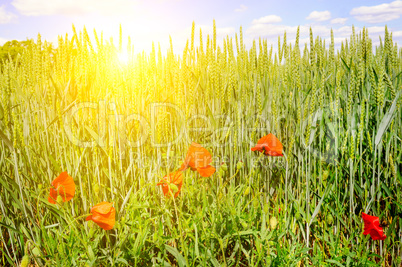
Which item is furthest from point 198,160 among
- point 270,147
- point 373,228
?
point 373,228

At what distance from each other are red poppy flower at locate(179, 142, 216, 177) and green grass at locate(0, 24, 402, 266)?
0.21ft

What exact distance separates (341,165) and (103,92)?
98 centimetres

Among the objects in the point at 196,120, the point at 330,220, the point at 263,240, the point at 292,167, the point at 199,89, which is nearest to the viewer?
the point at 263,240

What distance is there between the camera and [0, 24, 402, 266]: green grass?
915 mm

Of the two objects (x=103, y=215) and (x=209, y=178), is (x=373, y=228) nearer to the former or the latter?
(x=209, y=178)

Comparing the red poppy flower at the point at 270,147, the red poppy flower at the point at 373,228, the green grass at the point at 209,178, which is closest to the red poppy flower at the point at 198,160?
the green grass at the point at 209,178

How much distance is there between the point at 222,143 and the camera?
1.25 m

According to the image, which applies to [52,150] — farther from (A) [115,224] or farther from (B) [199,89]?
(B) [199,89]

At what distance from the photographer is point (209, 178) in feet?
3.86

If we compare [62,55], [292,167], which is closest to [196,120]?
[292,167]

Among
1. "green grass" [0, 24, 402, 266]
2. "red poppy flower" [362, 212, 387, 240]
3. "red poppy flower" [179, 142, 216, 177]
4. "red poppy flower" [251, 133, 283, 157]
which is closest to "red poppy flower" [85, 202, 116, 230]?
"green grass" [0, 24, 402, 266]

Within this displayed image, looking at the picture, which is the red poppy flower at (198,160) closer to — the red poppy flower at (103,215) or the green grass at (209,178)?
the green grass at (209,178)

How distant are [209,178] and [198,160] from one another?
0.28 m

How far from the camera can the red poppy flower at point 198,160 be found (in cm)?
90
